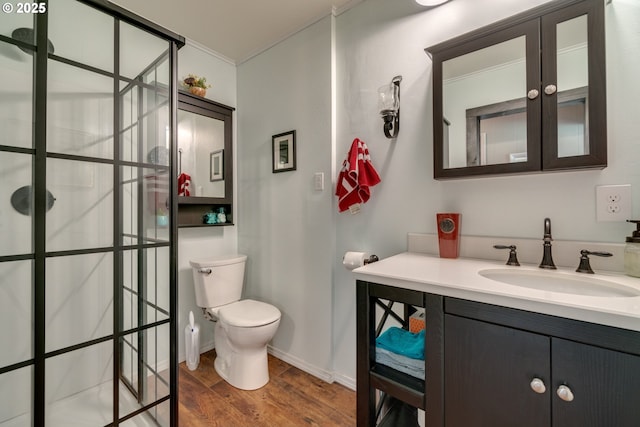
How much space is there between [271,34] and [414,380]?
2.35 meters

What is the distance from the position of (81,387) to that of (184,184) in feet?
4.45

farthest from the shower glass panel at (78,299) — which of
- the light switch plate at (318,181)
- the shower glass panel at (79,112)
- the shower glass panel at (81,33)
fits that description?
the light switch plate at (318,181)

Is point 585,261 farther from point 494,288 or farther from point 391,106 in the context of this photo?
point 391,106

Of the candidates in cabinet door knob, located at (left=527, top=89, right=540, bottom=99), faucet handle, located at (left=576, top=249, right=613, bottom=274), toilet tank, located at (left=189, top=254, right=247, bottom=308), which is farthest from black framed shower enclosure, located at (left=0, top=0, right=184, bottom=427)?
faucet handle, located at (left=576, top=249, right=613, bottom=274)

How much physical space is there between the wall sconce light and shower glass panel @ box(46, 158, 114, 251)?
1354 millimetres

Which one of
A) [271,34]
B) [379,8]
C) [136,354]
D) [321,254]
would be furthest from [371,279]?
[271,34]

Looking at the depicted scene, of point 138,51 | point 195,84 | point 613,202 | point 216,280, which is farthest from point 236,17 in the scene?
point 613,202

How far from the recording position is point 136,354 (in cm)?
121

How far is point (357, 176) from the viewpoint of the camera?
1532 millimetres

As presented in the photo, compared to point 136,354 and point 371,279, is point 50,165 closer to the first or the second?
point 136,354

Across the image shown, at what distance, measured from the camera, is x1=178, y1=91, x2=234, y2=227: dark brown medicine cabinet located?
6.77 feet

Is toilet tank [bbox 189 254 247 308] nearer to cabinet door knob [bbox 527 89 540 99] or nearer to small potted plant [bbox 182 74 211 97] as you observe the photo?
small potted plant [bbox 182 74 211 97]

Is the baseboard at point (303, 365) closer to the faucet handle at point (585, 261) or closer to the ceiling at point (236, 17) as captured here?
the faucet handle at point (585, 261)

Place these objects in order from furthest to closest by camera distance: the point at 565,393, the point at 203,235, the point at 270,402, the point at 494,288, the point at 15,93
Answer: the point at 203,235 < the point at 270,402 < the point at 15,93 < the point at 494,288 < the point at 565,393
